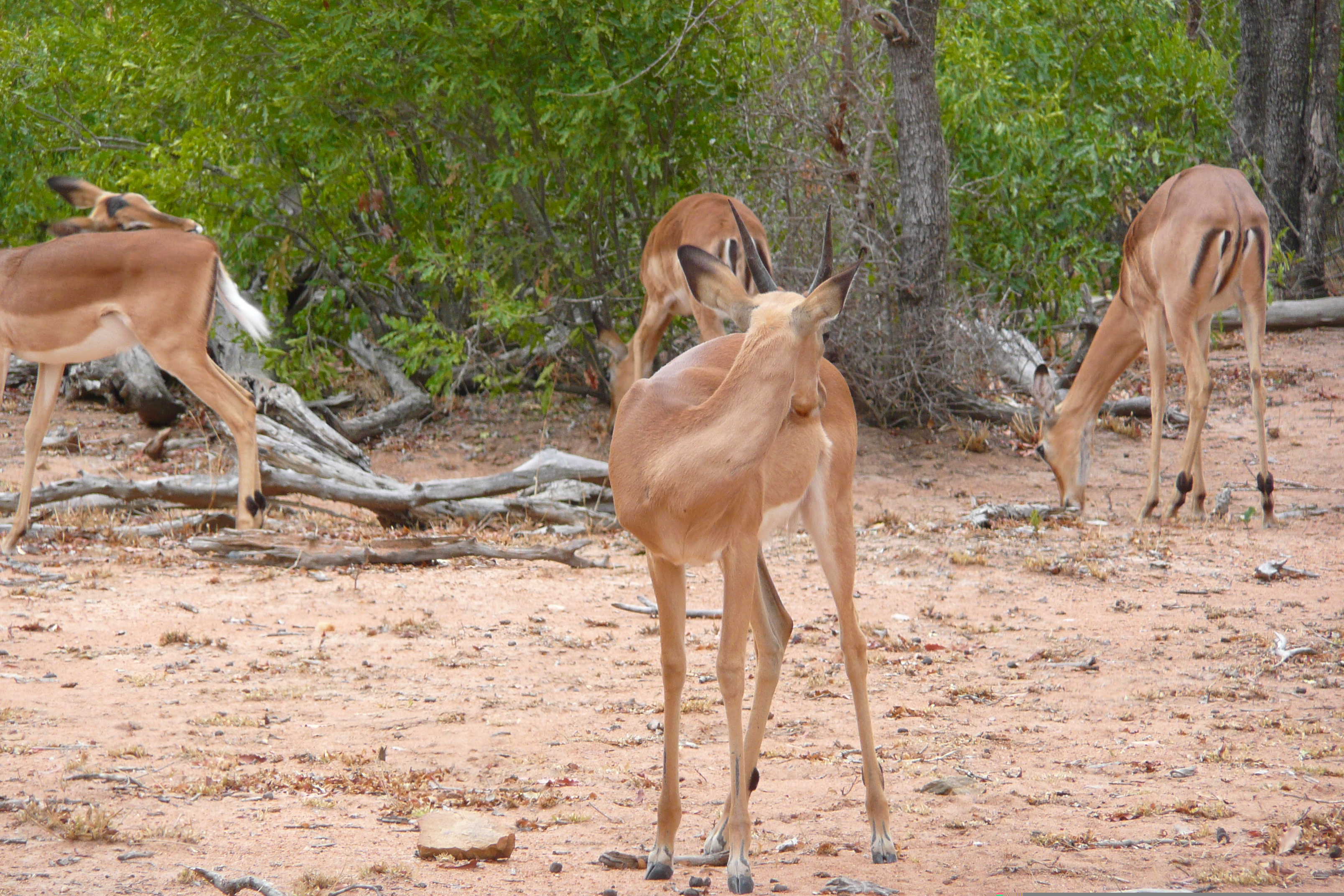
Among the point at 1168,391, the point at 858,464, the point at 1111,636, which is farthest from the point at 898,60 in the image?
the point at 1111,636

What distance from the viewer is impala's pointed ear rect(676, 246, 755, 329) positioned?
3.73 m

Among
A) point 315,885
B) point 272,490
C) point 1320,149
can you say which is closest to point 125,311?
point 272,490

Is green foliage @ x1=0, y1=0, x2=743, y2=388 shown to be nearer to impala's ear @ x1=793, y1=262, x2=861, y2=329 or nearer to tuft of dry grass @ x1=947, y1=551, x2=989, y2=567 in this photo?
tuft of dry grass @ x1=947, y1=551, x2=989, y2=567

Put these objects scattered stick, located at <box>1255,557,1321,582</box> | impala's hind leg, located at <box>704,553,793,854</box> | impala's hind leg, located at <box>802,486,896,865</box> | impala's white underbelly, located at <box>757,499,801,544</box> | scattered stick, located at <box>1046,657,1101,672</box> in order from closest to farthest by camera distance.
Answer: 1. impala's hind leg, located at <box>704,553,793,854</box>
2. impala's white underbelly, located at <box>757,499,801,544</box>
3. impala's hind leg, located at <box>802,486,896,865</box>
4. scattered stick, located at <box>1046,657,1101,672</box>
5. scattered stick, located at <box>1255,557,1321,582</box>

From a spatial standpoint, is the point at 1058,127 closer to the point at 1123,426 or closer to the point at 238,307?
the point at 1123,426

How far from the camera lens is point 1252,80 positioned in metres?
17.5

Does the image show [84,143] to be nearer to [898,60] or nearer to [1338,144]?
[898,60]

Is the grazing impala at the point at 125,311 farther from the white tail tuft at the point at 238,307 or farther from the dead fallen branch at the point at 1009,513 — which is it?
the dead fallen branch at the point at 1009,513

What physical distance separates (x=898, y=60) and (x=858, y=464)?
3.56 meters

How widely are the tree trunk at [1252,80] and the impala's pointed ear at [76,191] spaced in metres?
14.7

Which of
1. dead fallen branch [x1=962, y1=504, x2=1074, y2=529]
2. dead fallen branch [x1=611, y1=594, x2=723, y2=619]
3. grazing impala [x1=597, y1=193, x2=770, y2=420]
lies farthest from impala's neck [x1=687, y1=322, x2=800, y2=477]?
dead fallen branch [x1=962, y1=504, x2=1074, y2=529]

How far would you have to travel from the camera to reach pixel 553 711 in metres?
5.36

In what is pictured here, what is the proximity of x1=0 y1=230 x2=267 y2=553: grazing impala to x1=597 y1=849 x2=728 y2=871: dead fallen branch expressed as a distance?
17.1ft

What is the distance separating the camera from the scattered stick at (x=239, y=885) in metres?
3.25
